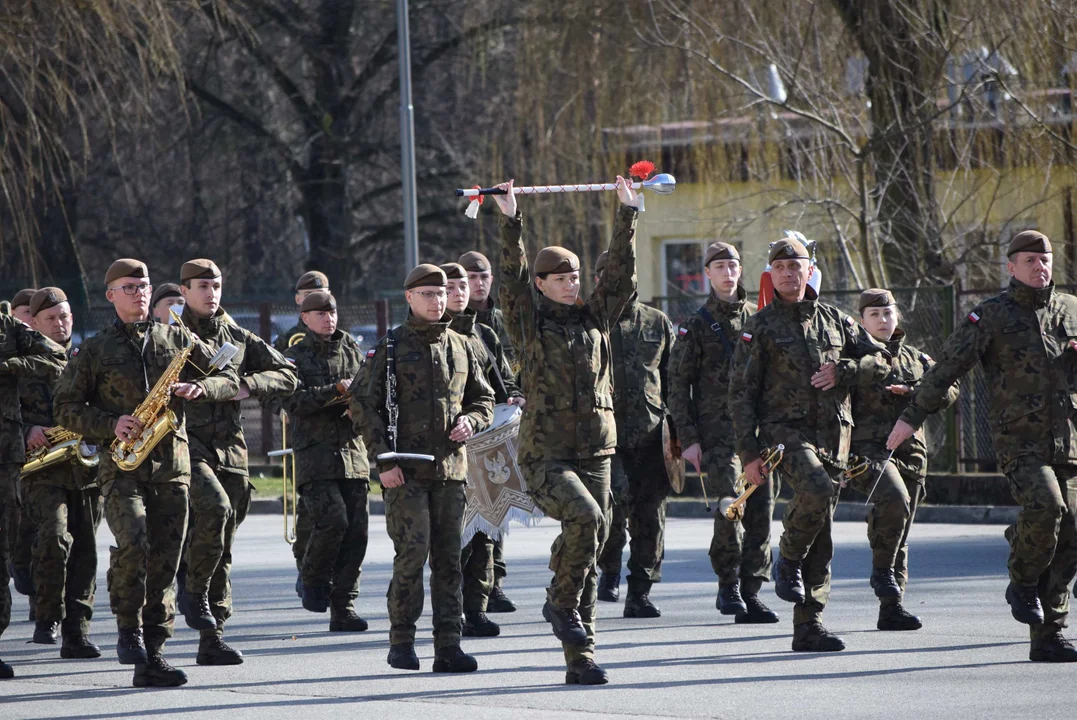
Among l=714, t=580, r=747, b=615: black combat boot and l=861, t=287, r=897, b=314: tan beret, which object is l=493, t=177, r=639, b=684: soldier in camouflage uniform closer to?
l=714, t=580, r=747, b=615: black combat boot

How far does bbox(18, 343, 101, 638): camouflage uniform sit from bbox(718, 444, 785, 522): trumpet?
3.62 metres

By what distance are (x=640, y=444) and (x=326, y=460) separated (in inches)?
76.4

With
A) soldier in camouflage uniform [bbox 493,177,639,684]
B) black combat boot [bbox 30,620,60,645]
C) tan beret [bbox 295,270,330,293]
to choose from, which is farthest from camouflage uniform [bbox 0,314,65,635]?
soldier in camouflage uniform [bbox 493,177,639,684]

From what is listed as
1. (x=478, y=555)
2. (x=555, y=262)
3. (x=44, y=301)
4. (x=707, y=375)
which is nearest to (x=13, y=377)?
(x=44, y=301)

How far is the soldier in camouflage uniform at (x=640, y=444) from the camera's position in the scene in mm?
10531

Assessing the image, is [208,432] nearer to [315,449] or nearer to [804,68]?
[315,449]

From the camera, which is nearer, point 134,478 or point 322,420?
point 134,478

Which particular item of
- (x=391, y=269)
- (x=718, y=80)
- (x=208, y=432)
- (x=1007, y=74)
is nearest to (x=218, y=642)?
(x=208, y=432)

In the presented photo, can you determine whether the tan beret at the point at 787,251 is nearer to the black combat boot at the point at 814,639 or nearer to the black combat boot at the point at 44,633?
the black combat boot at the point at 814,639

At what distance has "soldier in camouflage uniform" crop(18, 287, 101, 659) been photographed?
31.8 ft

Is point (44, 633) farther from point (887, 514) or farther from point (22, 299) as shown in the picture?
point (887, 514)

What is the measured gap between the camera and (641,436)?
34.8 feet

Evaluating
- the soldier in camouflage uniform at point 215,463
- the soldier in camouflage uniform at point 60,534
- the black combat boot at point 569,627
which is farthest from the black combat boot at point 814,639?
the soldier in camouflage uniform at point 60,534

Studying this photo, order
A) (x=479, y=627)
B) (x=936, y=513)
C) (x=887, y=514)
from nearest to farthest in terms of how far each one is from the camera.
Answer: (x=887, y=514), (x=479, y=627), (x=936, y=513)
